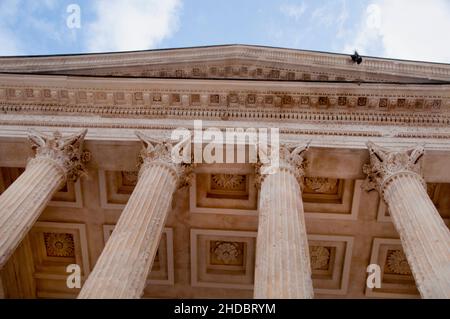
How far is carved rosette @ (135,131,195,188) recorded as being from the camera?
1267cm

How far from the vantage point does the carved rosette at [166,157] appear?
1267 cm

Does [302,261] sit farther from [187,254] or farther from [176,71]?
[176,71]

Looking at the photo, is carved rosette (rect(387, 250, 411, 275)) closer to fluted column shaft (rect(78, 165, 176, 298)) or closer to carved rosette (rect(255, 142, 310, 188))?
carved rosette (rect(255, 142, 310, 188))

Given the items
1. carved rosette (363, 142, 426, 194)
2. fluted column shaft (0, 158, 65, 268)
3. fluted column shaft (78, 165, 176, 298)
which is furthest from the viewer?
carved rosette (363, 142, 426, 194)

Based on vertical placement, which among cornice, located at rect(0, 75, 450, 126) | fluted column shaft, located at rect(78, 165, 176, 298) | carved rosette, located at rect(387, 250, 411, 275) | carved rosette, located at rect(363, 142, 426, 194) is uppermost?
cornice, located at rect(0, 75, 450, 126)

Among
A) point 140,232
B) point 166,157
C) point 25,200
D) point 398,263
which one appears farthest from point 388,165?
point 25,200

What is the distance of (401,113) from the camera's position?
1450 cm

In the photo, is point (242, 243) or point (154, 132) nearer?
point (154, 132)

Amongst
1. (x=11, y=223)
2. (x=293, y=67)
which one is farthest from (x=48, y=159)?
(x=293, y=67)

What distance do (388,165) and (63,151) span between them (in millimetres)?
9047

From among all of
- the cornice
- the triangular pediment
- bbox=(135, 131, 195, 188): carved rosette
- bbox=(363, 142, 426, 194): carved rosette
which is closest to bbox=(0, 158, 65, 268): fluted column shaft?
bbox=(135, 131, 195, 188): carved rosette

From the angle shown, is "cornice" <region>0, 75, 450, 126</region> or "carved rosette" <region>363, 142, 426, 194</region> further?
"cornice" <region>0, 75, 450, 126</region>

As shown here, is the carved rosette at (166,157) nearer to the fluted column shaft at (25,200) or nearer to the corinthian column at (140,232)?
the corinthian column at (140,232)
